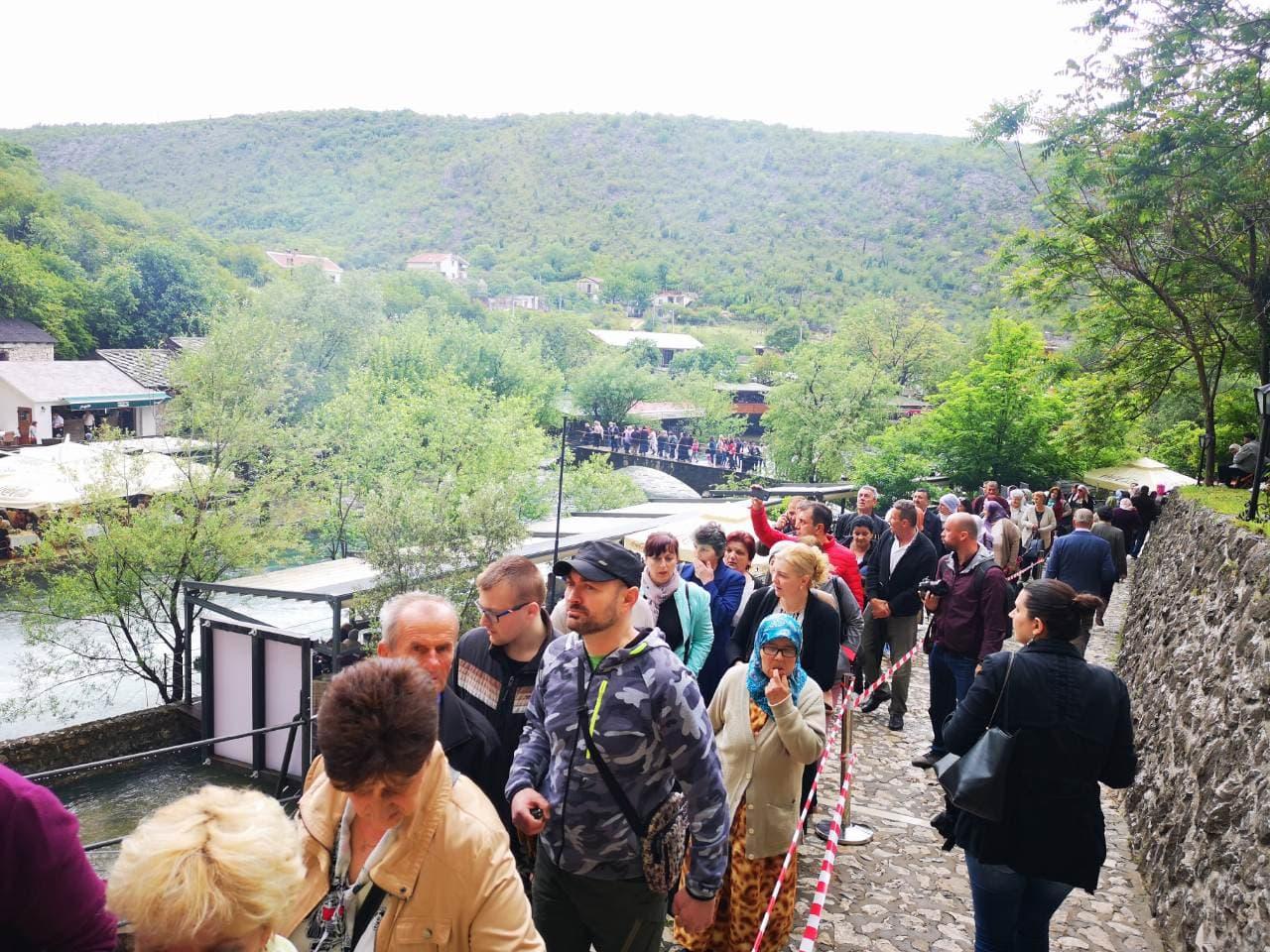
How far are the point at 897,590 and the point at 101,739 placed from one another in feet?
44.9

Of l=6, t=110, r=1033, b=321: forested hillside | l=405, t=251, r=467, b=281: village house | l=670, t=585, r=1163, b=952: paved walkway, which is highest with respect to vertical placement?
l=6, t=110, r=1033, b=321: forested hillside

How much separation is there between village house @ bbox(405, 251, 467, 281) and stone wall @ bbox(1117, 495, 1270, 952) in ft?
433

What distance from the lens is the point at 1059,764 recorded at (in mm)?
3053

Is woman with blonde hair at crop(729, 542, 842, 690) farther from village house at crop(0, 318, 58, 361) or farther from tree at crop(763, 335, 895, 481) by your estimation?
village house at crop(0, 318, 58, 361)

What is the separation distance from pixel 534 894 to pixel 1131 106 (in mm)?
12985

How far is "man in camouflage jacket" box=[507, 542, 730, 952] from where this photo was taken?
257 cm

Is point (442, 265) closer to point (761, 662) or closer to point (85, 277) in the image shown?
point (85, 277)

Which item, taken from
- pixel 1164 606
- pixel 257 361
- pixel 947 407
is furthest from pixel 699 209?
pixel 1164 606

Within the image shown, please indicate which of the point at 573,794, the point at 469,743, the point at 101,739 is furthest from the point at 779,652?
the point at 101,739

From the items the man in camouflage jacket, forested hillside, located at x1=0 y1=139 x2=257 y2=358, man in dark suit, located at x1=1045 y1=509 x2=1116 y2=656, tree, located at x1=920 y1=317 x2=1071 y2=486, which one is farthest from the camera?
forested hillside, located at x1=0 y1=139 x2=257 y2=358

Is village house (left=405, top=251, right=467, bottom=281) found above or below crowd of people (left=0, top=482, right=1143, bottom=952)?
above

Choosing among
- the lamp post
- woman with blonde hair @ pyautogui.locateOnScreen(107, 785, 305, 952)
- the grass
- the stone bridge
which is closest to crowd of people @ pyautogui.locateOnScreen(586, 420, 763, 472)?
A: the stone bridge

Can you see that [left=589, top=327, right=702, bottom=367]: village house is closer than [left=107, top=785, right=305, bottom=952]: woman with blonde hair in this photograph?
No

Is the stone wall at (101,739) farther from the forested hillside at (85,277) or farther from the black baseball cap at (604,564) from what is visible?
the forested hillside at (85,277)
